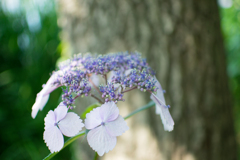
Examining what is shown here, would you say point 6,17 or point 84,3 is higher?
point 6,17

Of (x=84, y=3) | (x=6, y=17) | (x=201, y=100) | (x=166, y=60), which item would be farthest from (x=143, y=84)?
(x=6, y=17)

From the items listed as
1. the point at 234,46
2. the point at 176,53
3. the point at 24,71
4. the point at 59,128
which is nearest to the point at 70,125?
the point at 59,128

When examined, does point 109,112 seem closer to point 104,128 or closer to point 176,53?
point 104,128

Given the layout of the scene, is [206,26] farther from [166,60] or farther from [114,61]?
[114,61]

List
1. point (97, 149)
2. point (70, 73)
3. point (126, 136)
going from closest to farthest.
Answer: point (97, 149) < point (70, 73) < point (126, 136)

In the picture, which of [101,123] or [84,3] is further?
[84,3]

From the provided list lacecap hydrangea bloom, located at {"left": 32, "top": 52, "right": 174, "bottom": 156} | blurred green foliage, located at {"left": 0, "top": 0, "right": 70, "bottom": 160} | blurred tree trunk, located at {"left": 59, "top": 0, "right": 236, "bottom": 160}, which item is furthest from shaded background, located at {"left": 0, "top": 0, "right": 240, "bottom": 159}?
lacecap hydrangea bloom, located at {"left": 32, "top": 52, "right": 174, "bottom": 156}
